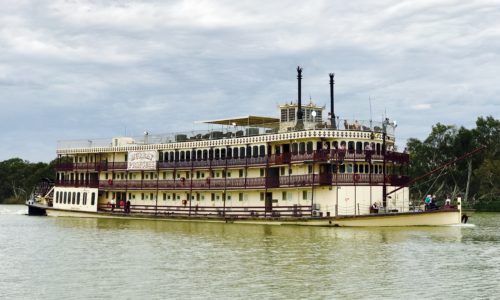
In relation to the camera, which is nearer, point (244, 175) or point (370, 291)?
point (370, 291)

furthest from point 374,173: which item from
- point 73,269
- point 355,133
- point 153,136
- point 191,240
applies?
point 73,269

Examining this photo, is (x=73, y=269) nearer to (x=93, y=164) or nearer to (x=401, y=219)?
A: (x=401, y=219)

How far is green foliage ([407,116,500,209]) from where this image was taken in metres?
85.8

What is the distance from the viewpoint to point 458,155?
8700cm

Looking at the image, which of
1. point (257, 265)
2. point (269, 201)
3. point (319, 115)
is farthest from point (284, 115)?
point (257, 265)

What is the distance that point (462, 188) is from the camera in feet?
290

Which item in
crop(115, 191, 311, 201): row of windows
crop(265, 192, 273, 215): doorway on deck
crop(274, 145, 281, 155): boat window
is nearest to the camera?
crop(115, 191, 311, 201): row of windows

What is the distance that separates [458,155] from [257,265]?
67.0 meters

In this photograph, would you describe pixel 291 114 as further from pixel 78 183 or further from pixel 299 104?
pixel 78 183

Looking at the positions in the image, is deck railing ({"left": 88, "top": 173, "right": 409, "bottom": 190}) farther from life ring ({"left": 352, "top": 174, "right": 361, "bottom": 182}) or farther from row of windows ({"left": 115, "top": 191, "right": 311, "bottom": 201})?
row of windows ({"left": 115, "top": 191, "right": 311, "bottom": 201})

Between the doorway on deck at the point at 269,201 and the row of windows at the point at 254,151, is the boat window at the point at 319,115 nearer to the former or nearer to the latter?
the row of windows at the point at 254,151

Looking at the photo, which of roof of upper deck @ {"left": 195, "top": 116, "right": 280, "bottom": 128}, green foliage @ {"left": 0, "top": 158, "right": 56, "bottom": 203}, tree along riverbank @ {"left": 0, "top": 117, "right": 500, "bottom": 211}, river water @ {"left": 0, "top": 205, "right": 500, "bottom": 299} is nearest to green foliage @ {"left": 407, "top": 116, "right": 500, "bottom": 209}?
tree along riverbank @ {"left": 0, "top": 117, "right": 500, "bottom": 211}

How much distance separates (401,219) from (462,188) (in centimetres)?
5114

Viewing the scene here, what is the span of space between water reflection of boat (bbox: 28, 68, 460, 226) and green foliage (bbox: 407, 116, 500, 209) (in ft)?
124
